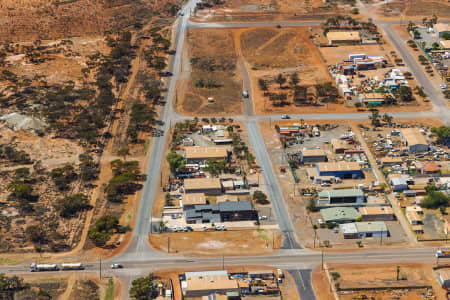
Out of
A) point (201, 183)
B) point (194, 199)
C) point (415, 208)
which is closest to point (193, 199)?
point (194, 199)

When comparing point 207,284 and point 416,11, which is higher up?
point 416,11

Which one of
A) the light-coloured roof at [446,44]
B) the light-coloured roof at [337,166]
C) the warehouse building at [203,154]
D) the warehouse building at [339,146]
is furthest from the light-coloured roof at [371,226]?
the light-coloured roof at [446,44]

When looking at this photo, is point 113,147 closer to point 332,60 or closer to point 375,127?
point 375,127

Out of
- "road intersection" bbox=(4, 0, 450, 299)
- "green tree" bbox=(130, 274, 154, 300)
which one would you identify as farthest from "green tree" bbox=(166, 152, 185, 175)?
"green tree" bbox=(130, 274, 154, 300)

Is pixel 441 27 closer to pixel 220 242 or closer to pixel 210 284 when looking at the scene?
pixel 220 242

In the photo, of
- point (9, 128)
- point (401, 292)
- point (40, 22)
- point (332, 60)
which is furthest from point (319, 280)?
point (40, 22)

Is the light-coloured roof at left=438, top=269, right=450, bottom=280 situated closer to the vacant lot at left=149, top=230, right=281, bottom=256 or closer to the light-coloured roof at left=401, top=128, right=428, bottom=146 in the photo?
the vacant lot at left=149, top=230, right=281, bottom=256
